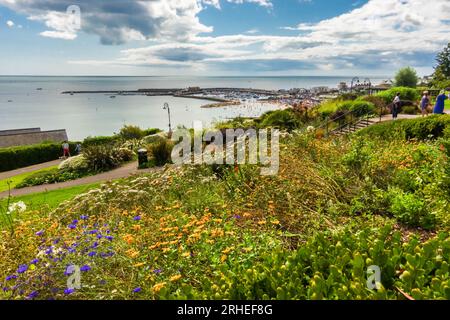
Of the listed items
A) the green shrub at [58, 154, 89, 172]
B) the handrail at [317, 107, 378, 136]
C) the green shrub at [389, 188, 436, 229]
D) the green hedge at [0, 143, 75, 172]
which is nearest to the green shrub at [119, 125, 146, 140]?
the green hedge at [0, 143, 75, 172]

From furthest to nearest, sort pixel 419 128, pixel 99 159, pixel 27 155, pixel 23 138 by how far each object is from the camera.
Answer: pixel 23 138
pixel 27 155
pixel 99 159
pixel 419 128

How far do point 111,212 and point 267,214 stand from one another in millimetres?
2973

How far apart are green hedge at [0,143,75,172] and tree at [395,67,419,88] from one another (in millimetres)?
37650

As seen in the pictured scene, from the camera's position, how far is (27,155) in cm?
2189

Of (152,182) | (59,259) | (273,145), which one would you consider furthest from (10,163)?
(59,259)

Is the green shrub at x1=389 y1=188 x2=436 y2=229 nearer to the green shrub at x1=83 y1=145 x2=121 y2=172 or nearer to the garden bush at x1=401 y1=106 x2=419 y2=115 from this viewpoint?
the green shrub at x1=83 y1=145 x2=121 y2=172

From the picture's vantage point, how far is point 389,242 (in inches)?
112

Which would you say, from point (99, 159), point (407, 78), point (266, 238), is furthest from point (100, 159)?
point (407, 78)

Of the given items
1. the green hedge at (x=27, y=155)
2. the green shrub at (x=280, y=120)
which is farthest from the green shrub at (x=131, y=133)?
the green shrub at (x=280, y=120)

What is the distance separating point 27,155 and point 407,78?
4016 cm

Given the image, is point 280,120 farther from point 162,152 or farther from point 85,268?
point 85,268

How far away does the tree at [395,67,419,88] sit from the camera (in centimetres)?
3825
